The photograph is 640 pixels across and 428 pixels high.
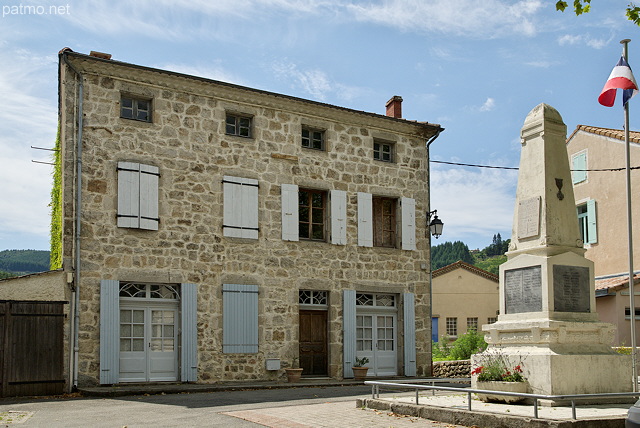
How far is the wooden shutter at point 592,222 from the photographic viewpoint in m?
21.6

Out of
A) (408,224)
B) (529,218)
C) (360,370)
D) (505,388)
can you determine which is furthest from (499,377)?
(408,224)

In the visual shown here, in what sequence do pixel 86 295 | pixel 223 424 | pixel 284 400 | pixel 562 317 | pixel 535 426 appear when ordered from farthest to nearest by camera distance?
1. pixel 86 295
2. pixel 284 400
3. pixel 562 317
4. pixel 223 424
5. pixel 535 426

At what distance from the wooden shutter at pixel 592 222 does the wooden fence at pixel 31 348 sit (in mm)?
15266

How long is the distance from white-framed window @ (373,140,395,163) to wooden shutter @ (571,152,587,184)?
721 centimetres

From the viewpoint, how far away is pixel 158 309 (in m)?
15.2

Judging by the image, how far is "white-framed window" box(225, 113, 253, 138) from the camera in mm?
16584

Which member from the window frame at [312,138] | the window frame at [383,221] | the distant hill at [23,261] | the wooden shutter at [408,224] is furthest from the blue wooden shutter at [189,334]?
the distant hill at [23,261]

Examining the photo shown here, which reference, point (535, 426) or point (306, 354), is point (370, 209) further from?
point (535, 426)

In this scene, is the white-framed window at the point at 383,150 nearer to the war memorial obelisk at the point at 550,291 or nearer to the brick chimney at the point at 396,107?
the brick chimney at the point at 396,107

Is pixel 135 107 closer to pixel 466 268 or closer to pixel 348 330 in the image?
pixel 348 330

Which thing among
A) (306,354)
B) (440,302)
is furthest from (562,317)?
(440,302)

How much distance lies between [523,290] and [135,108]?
936 centimetres

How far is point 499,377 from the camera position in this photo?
9.42 metres

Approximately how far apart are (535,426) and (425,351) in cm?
1108
